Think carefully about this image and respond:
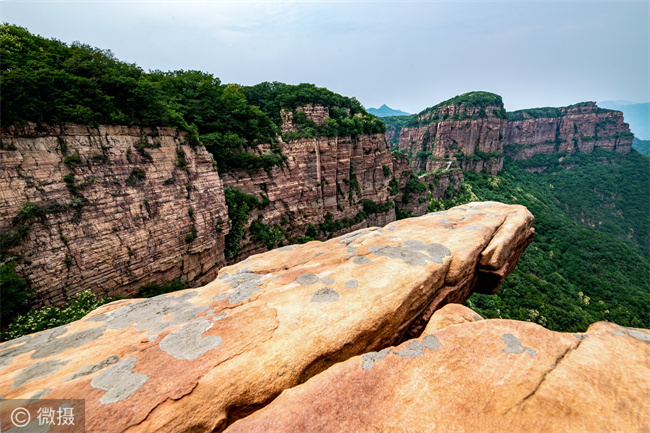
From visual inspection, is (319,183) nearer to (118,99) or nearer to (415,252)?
(118,99)

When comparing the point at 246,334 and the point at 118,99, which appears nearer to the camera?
the point at 246,334

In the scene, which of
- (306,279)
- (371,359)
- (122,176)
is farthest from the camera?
(122,176)

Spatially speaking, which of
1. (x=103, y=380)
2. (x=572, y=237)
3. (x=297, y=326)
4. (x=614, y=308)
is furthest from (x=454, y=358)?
(x=572, y=237)

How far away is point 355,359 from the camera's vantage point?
16.2 feet

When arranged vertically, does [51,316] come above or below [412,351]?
below

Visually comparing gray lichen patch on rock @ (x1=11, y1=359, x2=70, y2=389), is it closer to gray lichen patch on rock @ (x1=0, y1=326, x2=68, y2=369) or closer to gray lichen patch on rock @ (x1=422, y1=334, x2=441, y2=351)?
gray lichen patch on rock @ (x1=0, y1=326, x2=68, y2=369)

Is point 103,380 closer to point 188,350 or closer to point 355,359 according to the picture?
point 188,350

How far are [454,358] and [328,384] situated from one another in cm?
255

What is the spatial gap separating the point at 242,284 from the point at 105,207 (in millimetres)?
12177

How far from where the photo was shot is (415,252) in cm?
877

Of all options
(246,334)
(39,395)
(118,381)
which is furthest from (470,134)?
(39,395)

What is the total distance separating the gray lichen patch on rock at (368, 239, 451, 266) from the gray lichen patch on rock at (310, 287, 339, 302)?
272 cm

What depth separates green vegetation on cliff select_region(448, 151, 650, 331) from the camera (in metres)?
25.7

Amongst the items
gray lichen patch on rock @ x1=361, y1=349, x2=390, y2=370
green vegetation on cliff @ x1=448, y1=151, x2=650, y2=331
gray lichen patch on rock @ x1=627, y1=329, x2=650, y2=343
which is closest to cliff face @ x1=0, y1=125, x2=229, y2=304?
gray lichen patch on rock @ x1=361, y1=349, x2=390, y2=370
